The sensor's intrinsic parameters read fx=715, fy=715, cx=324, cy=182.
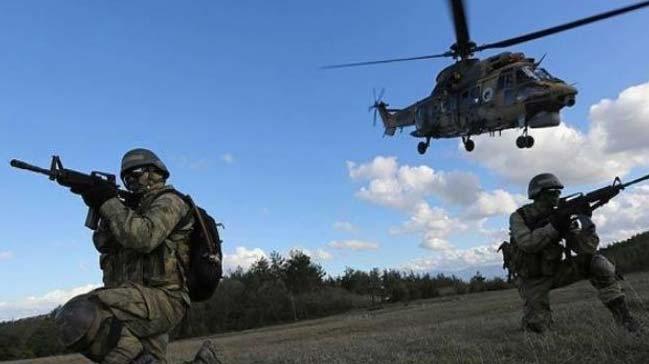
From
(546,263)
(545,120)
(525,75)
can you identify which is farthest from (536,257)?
(525,75)

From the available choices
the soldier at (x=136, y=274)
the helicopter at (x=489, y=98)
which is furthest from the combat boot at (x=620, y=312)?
the helicopter at (x=489, y=98)

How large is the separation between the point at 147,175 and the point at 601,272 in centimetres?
554

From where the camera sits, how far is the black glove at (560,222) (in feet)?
27.7

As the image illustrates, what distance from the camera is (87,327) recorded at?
4.79 m

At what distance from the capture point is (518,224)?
29.1ft

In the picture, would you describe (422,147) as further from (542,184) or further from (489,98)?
(542,184)

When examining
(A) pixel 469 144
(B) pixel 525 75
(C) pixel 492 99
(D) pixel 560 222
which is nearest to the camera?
(D) pixel 560 222

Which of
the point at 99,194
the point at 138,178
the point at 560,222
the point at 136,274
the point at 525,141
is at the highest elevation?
the point at 525,141

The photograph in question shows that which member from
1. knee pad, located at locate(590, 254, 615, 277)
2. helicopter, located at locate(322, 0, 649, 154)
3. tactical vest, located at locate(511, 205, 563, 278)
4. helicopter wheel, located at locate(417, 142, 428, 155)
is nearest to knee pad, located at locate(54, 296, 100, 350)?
tactical vest, located at locate(511, 205, 563, 278)

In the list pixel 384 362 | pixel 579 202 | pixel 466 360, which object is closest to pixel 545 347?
pixel 466 360

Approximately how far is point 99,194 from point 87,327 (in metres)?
1.06

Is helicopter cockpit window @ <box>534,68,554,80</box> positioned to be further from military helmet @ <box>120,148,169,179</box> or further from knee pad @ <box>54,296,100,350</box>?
knee pad @ <box>54,296,100,350</box>

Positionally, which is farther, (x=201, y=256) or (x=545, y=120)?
(x=545, y=120)

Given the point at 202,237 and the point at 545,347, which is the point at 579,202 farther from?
the point at 202,237
